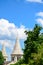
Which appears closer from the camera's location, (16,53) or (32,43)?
(32,43)

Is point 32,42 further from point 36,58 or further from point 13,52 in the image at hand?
point 13,52

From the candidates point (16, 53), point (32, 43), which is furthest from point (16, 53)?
point (32, 43)

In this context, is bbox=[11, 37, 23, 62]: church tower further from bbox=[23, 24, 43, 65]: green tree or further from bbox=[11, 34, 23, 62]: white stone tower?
bbox=[23, 24, 43, 65]: green tree

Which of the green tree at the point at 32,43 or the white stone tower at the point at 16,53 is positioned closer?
the green tree at the point at 32,43

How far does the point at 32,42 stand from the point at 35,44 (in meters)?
0.72

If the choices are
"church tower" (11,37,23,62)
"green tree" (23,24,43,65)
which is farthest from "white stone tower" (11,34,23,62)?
"green tree" (23,24,43,65)

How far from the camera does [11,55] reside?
395ft

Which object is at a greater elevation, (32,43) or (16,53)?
(16,53)

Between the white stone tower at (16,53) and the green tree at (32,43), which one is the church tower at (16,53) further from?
the green tree at (32,43)

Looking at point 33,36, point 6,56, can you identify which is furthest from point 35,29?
point 6,56

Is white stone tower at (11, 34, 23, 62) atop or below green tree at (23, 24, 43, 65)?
atop

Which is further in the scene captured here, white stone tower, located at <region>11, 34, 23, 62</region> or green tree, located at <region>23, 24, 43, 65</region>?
white stone tower, located at <region>11, 34, 23, 62</region>

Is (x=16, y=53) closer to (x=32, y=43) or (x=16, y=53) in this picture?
(x=16, y=53)

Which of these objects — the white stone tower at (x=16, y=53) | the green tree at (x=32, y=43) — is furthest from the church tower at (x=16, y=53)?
the green tree at (x=32, y=43)
